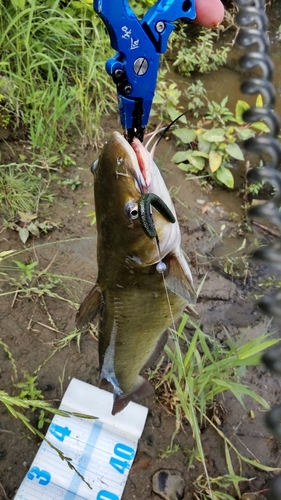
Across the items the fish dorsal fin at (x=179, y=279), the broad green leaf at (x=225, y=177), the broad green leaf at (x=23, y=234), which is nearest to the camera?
the fish dorsal fin at (x=179, y=279)

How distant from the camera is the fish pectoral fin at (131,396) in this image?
2371mm

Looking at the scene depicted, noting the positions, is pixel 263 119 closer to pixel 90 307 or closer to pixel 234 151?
pixel 90 307

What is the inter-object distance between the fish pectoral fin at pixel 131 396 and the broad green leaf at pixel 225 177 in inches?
78.3

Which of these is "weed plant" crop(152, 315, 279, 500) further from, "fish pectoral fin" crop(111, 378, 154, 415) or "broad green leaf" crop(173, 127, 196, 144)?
"broad green leaf" crop(173, 127, 196, 144)

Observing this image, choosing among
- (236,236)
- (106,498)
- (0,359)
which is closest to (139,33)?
(0,359)

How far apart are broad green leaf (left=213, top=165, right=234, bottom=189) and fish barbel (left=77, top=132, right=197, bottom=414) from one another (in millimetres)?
1951

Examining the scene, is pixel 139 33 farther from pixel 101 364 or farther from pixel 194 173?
pixel 194 173

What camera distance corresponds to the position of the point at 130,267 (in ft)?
5.74

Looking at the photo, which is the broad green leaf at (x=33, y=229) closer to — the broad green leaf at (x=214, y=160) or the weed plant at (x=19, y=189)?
the weed plant at (x=19, y=189)

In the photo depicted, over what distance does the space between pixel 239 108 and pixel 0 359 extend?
2734mm

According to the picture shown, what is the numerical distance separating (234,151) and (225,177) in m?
0.27

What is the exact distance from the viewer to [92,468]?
2.43 meters

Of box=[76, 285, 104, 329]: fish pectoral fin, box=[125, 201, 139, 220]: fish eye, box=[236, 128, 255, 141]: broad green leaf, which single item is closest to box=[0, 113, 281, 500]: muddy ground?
box=[236, 128, 255, 141]: broad green leaf

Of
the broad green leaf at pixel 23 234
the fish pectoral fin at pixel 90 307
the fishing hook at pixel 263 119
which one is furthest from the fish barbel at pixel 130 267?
the broad green leaf at pixel 23 234
